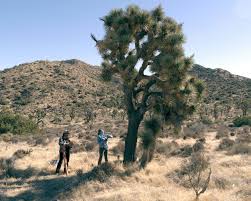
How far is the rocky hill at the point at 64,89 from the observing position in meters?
64.4

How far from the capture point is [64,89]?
74562 mm

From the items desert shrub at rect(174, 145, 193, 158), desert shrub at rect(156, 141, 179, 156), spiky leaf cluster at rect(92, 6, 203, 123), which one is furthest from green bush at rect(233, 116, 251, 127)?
spiky leaf cluster at rect(92, 6, 203, 123)

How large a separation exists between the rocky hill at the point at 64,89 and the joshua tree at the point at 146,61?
39.4m

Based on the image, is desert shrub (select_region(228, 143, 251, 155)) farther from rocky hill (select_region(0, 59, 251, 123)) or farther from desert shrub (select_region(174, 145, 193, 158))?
rocky hill (select_region(0, 59, 251, 123))

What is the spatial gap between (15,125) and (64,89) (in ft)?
132

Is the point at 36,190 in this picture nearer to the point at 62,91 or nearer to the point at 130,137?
the point at 130,137

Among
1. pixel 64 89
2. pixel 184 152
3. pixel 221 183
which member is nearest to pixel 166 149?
pixel 184 152

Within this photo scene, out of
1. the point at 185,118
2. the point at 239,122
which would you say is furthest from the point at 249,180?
the point at 239,122

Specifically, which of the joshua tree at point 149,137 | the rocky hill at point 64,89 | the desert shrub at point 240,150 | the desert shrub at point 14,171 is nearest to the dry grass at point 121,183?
the desert shrub at point 14,171

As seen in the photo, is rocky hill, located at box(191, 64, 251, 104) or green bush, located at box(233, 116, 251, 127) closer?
green bush, located at box(233, 116, 251, 127)

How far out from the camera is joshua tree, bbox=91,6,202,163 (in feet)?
48.9

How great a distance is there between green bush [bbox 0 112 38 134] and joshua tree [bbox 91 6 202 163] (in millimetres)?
19070

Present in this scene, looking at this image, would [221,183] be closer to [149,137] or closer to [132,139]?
[149,137]

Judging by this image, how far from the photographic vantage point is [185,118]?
16297 millimetres
